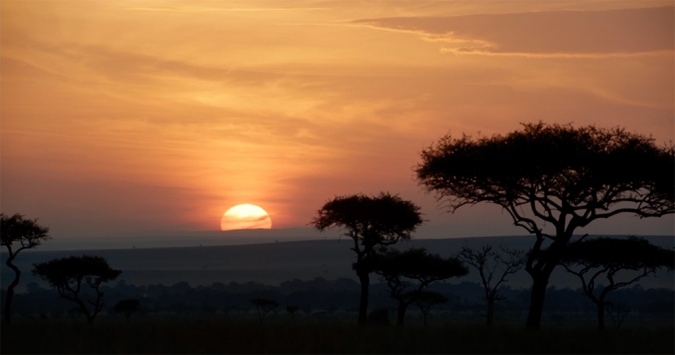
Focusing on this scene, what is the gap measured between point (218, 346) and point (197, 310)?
435 feet

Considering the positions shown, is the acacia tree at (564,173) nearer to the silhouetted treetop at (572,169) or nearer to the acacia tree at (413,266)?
the silhouetted treetop at (572,169)

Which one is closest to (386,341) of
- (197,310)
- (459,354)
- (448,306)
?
(459,354)

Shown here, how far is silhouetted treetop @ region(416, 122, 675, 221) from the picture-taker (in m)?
31.6

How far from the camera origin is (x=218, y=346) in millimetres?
21016

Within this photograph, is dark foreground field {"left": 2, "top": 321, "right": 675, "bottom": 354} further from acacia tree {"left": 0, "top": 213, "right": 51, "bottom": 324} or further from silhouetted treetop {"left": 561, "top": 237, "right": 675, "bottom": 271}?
silhouetted treetop {"left": 561, "top": 237, "right": 675, "bottom": 271}

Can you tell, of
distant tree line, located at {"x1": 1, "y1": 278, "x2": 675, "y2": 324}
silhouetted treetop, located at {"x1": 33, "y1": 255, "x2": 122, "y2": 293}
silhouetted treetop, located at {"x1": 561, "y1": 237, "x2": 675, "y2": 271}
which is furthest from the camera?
distant tree line, located at {"x1": 1, "y1": 278, "x2": 675, "y2": 324}

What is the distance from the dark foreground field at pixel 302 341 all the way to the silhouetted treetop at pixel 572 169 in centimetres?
793

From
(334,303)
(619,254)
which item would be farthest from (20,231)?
(334,303)

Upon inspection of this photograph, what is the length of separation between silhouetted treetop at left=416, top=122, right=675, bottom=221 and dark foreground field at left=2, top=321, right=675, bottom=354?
7929 mm

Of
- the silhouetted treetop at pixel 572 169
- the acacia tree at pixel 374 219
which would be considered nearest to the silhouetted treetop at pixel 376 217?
the acacia tree at pixel 374 219

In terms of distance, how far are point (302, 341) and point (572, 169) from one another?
15445 mm

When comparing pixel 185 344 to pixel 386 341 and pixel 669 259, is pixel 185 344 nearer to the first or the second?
pixel 386 341

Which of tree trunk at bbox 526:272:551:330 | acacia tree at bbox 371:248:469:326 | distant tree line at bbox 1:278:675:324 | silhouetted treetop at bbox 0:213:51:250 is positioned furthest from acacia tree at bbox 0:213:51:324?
distant tree line at bbox 1:278:675:324

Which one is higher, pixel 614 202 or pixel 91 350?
pixel 614 202
